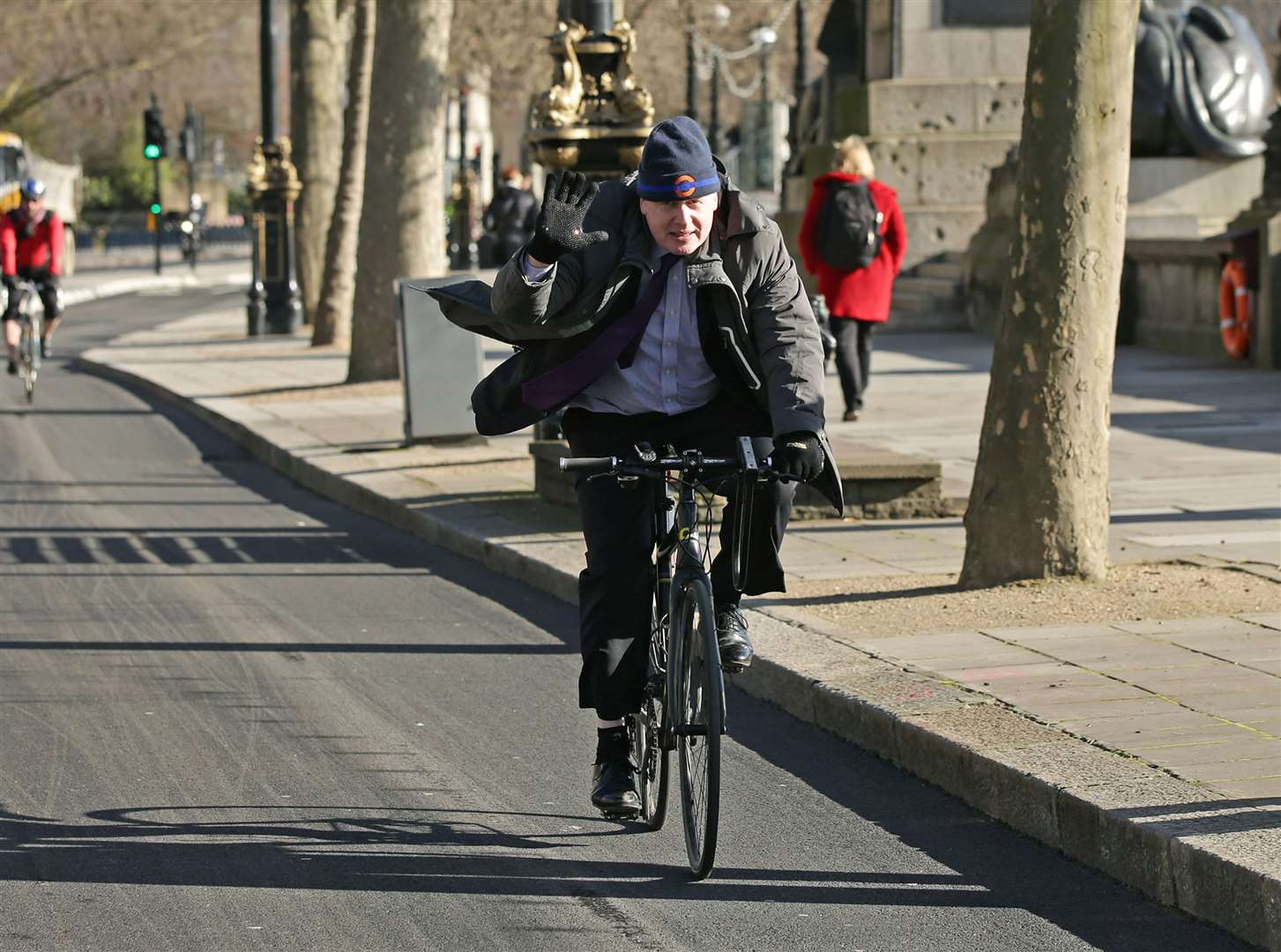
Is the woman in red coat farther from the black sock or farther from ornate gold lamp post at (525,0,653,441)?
the black sock

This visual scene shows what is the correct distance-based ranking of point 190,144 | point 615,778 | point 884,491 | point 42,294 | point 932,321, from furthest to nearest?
point 190,144, point 932,321, point 42,294, point 884,491, point 615,778

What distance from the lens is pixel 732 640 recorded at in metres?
5.66

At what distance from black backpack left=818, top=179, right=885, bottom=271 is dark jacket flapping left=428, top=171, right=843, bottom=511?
8791 mm

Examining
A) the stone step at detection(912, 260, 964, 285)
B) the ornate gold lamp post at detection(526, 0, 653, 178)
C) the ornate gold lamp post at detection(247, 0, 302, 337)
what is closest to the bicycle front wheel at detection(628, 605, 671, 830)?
the ornate gold lamp post at detection(526, 0, 653, 178)

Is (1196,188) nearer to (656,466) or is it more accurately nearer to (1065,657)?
(1065,657)

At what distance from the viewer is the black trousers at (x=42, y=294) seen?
20.1m

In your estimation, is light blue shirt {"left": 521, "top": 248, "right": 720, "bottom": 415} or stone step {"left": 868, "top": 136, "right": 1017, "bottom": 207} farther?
stone step {"left": 868, "top": 136, "right": 1017, "bottom": 207}

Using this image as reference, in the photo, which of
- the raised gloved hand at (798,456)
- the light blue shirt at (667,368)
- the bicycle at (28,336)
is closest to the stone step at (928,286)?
the bicycle at (28,336)

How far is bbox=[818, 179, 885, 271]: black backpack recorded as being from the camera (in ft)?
47.1

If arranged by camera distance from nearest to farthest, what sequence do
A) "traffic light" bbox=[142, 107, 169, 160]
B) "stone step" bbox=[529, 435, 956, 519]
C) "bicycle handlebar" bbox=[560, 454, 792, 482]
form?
"bicycle handlebar" bbox=[560, 454, 792, 482]
"stone step" bbox=[529, 435, 956, 519]
"traffic light" bbox=[142, 107, 169, 160]

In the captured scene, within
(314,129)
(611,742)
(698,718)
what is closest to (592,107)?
(611,742)

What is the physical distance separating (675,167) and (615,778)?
1.54 metres

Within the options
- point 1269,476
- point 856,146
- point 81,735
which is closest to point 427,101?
point 856,146

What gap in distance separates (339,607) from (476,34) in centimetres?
4735
